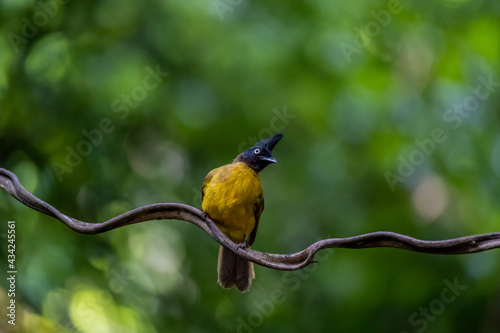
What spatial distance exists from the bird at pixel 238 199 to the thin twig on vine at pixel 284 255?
1567mm

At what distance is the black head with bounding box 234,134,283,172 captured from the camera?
14.8 feet

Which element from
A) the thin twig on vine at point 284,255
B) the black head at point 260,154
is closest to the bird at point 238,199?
the black head at point 260,154

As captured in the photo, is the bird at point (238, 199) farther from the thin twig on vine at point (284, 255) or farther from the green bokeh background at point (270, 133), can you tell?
the thin twig on vine at point (284, 255)

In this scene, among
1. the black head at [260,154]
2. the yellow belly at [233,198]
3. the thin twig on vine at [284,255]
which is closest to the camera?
the thin twig on vine at [284,255]

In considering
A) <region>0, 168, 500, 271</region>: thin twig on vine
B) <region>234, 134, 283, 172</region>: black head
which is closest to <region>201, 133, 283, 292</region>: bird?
<region>234, 134, 283, 172</region>: black head

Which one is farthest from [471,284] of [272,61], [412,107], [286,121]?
[272,61]

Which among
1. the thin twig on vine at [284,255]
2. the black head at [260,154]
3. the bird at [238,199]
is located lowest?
the bird at [238,199]

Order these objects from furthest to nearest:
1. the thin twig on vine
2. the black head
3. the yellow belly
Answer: the black head
the yellow belly
the thin twig on vine

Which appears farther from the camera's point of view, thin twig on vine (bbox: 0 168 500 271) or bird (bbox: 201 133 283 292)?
bird (bbox: 201 133 283 292)

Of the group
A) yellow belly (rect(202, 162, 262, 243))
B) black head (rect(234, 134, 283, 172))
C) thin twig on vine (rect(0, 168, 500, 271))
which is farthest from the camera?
black head (rect(234, 134, 283, 172))

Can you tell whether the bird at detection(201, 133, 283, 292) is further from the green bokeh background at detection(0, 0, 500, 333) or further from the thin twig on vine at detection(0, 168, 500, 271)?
the thin twig on vine at detection(0, 168, 500, 271)

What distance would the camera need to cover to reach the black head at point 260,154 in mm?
4504

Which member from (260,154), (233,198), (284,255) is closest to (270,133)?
(260,154)

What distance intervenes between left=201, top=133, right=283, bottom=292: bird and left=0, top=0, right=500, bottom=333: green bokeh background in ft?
1.13
